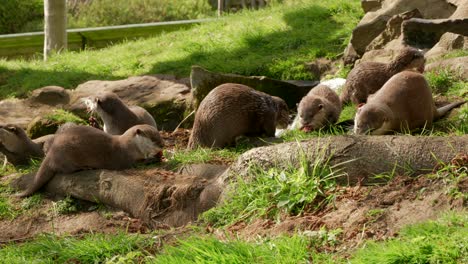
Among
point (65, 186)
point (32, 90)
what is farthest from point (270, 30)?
point (65, 186)

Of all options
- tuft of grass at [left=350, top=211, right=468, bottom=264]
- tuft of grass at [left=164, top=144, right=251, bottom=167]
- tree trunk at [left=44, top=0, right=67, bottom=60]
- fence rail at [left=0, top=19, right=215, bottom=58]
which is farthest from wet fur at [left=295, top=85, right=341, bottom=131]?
fence rail at [left=0, top=19, right=215, bottom=58]

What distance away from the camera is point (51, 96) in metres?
10.5

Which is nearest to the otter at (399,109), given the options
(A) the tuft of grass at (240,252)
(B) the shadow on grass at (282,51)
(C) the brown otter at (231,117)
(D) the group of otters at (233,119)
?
(D) the group of otters at (233,119)

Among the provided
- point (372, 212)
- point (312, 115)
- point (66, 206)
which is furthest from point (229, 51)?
point (372, 212)

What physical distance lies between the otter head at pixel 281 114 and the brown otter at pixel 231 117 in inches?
17.1

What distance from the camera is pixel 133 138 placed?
21.2 feet

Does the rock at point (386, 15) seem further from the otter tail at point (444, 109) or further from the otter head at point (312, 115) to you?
the otter tail at point (444, 109)

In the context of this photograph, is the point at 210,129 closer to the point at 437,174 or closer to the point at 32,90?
the point at 437,174

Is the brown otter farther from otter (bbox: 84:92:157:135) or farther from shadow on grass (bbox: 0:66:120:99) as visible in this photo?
shadow on grass (bbox: 0:66:120:99)

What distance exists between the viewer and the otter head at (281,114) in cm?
759

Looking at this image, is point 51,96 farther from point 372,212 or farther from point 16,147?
point 372,212

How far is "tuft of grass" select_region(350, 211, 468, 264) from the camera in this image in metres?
3.52

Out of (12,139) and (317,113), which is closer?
(317,113)

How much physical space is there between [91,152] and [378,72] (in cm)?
306
